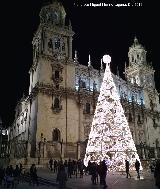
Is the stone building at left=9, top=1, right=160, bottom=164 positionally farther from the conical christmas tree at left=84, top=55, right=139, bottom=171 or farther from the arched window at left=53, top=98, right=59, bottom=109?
the conical christmas tree at left=84, top=55, right=139, bottom=171

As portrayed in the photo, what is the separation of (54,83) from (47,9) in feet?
50.3

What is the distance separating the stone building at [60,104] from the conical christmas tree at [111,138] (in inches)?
526

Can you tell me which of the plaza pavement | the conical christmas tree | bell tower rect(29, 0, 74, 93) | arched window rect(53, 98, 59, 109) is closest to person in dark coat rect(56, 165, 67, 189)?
the plaza pavement

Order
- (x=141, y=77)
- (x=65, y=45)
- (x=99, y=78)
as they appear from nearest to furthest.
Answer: (x=65, y=45) < (x=99, y=78) < (x=141, y=77)

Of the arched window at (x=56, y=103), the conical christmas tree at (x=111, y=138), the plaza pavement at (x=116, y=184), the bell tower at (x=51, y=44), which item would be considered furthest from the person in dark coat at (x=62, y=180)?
the bell tower at (x=51, y=44)

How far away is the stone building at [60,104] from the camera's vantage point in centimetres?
3775

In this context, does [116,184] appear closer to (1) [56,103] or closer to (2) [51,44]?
(1) [56,103]

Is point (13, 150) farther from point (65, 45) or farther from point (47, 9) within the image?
point (47, 9)

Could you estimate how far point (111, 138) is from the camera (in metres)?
23.3

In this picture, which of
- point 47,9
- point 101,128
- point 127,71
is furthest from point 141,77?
point 101,128

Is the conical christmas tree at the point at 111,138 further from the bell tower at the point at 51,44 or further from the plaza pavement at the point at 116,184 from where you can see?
the bell tower at the point at 51,44

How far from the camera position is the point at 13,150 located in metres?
37.2

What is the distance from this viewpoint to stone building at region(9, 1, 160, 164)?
124 ft

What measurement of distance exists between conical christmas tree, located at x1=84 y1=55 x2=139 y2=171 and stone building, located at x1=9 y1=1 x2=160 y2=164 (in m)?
13.4
